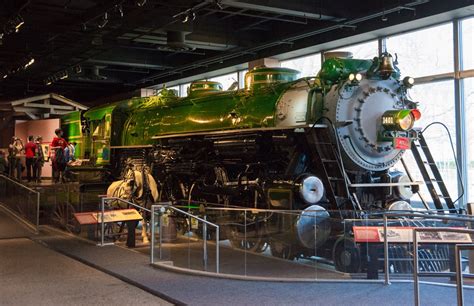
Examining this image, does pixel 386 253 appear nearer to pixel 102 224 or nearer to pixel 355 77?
pixel 355 77

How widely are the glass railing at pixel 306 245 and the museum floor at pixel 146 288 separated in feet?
1.33

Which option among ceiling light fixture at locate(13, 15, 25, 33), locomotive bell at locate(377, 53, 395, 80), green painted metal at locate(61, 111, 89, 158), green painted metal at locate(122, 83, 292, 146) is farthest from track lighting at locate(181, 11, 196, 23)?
locomotive bell at locate(377, 53, 395, 80)

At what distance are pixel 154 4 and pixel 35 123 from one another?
9.97 m

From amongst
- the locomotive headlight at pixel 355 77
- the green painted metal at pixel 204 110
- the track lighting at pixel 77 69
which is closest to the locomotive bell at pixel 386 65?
the green painted metal at pixel 204 110

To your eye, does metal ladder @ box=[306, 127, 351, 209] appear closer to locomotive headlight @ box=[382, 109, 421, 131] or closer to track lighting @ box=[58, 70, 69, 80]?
locomotive headlight @ box=[382, 109, 421, 131]

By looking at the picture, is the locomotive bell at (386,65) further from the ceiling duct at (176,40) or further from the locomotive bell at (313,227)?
the ceiling duct at (176,40)

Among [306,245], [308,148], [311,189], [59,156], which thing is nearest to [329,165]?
[308,148]

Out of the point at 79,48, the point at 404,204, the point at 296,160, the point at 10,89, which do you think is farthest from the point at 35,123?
the point at 404,204

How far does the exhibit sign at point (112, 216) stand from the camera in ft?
33.7

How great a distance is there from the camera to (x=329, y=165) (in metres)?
8.61

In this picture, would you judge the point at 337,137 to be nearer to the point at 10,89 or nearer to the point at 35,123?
the point at 35,123

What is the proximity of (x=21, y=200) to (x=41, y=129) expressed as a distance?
22.9 ft

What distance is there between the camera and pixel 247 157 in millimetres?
9445

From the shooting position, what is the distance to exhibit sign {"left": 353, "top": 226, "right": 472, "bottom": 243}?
249 inches
